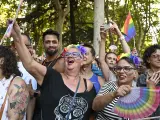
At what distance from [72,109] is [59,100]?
0.17 meters

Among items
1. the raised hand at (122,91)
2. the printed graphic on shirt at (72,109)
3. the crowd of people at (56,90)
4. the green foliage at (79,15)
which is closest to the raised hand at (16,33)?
the crowd of people at (56,90)

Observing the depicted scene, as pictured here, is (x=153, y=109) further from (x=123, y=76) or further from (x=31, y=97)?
(x=31, y=97)

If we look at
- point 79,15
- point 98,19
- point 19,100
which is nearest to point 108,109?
point 19,100

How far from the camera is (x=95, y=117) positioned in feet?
12.8

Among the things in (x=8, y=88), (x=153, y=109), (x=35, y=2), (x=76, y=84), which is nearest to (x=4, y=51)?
(x=8, y=88)

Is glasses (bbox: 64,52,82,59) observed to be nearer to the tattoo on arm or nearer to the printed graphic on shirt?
the printed graphic on shirt

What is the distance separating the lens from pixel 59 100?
364cm

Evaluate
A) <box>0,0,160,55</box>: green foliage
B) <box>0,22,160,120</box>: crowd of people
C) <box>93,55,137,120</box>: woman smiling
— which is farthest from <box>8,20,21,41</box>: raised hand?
<box>0,0,160,55</box>: green foliage

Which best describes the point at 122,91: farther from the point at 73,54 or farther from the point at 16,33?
the point at 16,33

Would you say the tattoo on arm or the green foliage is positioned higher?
the green foliage

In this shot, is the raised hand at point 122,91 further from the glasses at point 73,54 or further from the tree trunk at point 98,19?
the tree trunk at point 98,19

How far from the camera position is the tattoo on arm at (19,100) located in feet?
11.9

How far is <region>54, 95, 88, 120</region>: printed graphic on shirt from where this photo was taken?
365 centimetres

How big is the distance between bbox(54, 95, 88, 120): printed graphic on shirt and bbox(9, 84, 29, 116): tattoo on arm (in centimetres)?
37
